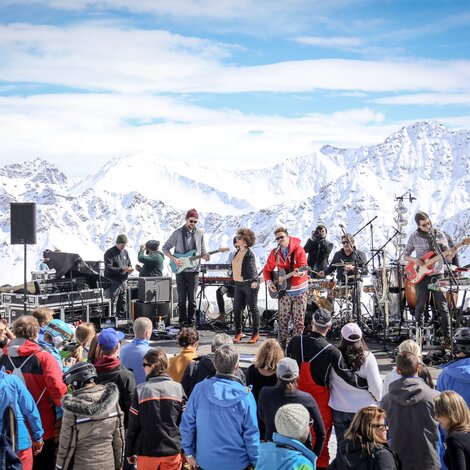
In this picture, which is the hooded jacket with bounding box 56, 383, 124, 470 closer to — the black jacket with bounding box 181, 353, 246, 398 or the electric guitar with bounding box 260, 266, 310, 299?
the black jacket with bounding box 181, 353, 246, 398

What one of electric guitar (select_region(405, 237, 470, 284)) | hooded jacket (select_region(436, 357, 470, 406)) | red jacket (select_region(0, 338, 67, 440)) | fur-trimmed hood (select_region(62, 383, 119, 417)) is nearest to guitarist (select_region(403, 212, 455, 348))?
electric guitar (select_region(405, 237, 470, 284))

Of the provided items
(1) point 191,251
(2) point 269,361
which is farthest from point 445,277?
(2) point 269,361

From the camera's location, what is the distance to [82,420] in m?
4.56

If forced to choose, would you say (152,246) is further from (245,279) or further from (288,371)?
(288,371)

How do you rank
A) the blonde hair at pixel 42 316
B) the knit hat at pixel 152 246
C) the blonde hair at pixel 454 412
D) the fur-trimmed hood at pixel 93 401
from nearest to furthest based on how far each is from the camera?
the blonde hair at pixel 454 412, the fur-trimmed hood at pixel 93 401, the blonde hair at pixel 42 316, the knit hat at pixel 152 246

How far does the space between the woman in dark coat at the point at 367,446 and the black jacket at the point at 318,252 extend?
772 cm

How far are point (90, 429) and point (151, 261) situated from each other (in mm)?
7986

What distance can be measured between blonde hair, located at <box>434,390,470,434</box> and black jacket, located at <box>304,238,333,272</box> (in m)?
7.41

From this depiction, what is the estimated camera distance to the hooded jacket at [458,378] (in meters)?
4.98

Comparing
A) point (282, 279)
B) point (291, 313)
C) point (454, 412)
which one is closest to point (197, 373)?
point (454, 412)

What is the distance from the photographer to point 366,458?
3.71m

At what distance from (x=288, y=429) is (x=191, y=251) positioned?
7224 millimetres

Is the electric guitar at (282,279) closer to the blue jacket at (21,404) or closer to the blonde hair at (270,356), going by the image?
the blonde hair at (270,356)

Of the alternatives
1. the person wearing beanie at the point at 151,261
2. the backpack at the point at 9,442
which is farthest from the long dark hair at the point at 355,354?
the person wearing beanie at the point at 151,261
